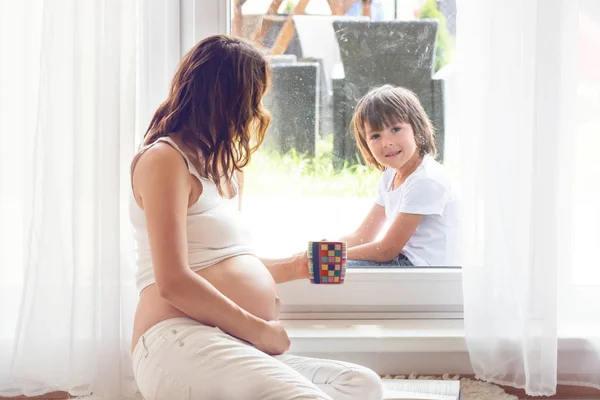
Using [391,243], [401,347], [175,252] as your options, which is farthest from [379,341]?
[175,252]

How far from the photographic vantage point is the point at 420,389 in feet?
5.42

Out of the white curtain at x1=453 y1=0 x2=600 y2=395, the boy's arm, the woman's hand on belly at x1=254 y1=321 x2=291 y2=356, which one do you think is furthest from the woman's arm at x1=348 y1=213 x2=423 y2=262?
the woman's hand on belly at x1=254 y1=321 x2=291 y2=356

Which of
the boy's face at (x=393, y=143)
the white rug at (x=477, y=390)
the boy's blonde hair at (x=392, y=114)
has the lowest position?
the white rug at (x=477, y=390)

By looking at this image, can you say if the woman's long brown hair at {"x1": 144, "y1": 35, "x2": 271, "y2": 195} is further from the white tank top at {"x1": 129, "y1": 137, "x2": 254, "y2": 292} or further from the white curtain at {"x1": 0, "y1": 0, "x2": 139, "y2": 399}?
the white curtain at {"x1": 0, "y1": 0, "x2": 139, "y2": 399}

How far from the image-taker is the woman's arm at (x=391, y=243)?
6.49 feet

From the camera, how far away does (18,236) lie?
1767 millimetres

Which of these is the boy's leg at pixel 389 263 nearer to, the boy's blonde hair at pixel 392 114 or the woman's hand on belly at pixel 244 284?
the boy's blonde hair at pixel 392 114

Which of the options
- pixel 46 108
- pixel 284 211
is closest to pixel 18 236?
pixel 46 108

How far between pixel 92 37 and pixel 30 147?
10.9 inches

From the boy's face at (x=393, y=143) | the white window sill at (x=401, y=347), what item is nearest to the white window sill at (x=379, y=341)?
the white window sill at (x=401, y=347)

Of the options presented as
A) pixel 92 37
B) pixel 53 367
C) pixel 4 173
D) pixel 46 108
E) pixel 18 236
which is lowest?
pixel 53 367

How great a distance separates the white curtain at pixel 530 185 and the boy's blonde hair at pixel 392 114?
0.66ft

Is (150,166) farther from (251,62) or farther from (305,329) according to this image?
(305,329)

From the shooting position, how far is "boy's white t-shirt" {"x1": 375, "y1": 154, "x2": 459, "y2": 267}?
1.97 meters
